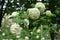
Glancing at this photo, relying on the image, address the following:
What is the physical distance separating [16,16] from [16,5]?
4.33 ft

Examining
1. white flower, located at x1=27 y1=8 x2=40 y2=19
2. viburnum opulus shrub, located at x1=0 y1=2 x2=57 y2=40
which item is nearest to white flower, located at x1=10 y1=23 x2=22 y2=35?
viburnum opulus shrub, located at x1=0 y1=2 x2=57 y2=40

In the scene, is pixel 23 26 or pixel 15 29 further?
pixel 23 26

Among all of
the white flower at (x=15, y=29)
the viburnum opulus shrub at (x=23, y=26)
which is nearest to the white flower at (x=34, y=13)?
the viburnum opulus shrub at (x=23, y=26)

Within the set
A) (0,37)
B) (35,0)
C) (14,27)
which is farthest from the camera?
(35,0)

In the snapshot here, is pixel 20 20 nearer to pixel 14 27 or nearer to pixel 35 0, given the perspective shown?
pixel 14 27

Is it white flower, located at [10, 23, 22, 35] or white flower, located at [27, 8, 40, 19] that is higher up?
white flower, located at [27, 8, 40, 19]

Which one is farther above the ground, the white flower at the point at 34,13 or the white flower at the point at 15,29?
the white flower at the point at 34,13

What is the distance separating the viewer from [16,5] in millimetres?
2740

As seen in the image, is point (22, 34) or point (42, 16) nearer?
point (22, 34)

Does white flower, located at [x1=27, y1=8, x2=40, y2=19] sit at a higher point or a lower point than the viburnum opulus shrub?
higher

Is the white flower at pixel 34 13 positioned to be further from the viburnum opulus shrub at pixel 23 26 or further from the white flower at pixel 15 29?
the white flower at pixel 15 29

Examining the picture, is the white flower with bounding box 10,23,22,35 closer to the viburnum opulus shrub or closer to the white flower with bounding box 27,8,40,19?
the viburnum opulus shrub

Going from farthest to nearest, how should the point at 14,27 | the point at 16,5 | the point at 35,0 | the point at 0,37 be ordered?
the point at 16,5 < the point at 35,0 < the point at 0,37 < the point at 14,27

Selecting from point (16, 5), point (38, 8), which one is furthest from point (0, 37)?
point (16, 5)
